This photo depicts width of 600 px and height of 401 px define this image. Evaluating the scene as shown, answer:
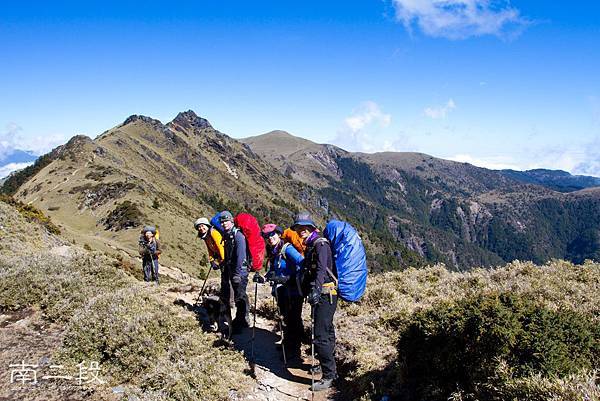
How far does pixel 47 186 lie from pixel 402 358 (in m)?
88.3

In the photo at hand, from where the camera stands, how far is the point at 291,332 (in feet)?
30.6

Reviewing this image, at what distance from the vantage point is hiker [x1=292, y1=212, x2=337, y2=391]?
724cm

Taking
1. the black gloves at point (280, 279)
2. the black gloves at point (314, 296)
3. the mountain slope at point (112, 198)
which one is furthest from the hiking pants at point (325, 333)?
the mountain slope at point (112, 198)

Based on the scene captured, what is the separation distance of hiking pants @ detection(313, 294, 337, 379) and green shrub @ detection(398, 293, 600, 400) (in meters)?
1.49

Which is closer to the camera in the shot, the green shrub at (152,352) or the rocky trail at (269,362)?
the green shrub at (152,352)

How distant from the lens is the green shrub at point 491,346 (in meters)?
5.29

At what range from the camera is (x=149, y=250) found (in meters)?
15.5

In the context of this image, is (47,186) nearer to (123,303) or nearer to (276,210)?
(123,303)

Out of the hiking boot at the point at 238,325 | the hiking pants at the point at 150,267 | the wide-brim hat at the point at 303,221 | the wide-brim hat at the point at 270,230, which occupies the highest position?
the wide-brim hat at the point at 303,221

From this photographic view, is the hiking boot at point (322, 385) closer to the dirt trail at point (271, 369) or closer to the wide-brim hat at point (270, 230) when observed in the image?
the dirt trail at point (271, 369)

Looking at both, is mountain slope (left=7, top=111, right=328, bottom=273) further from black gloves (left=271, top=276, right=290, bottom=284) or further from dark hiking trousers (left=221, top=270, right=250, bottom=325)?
black gloves (left=271, top=276, right=290, bottom=284)

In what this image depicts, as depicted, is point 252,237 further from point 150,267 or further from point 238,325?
point 150,267

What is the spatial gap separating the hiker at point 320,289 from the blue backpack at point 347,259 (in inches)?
6.1

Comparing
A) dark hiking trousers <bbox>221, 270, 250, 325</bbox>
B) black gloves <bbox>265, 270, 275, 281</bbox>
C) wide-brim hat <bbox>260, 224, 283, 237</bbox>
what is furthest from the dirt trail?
wide-brim hat <bbox>260, 224, 283, 237</bbox>
